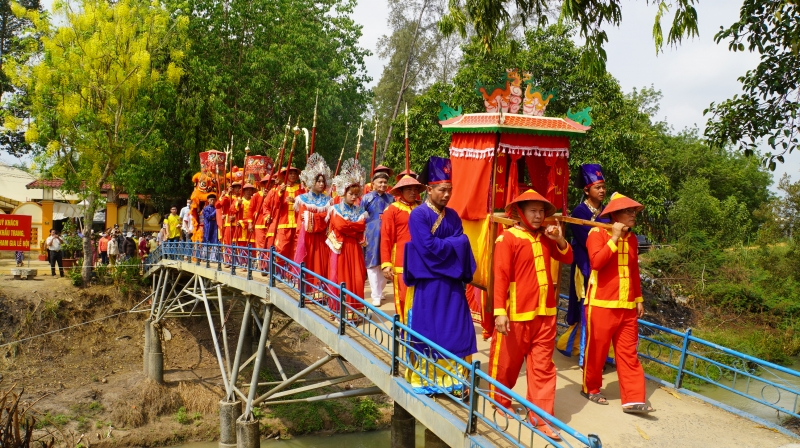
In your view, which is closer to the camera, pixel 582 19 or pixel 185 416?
pixel 582 19

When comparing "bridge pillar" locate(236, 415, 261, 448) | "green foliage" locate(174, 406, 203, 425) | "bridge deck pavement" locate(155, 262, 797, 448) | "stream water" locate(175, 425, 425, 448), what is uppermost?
"bridge deck pavement" locate(155, 262, 797, 448)

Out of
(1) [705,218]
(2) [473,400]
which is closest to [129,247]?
(2) [473,400]

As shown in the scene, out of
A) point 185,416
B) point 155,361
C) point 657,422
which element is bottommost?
point 185,416

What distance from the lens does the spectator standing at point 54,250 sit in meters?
17.4

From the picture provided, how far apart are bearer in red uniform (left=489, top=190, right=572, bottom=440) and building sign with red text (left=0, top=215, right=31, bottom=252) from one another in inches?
575

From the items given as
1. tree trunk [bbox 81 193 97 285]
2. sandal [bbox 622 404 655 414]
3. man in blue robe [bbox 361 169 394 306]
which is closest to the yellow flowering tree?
tree trunk [bbox 81 193 97 285]

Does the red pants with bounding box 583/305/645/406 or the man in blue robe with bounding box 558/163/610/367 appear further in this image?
the man in blue robe with bounding box 558/163/610/367

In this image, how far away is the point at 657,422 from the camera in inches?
186

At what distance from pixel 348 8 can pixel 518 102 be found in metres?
18.7

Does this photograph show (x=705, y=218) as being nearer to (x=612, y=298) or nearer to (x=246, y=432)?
(x=246, y=432)

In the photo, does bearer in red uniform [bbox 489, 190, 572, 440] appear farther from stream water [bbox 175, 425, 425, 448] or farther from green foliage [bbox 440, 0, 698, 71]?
stream water [bbox 175, 425, 425, 448]

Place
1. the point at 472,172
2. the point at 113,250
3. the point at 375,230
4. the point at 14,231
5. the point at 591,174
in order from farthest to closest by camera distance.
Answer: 1. the point at 113,250
2. the point at 14,231
3. the point at 375,230
4. the point at 472,172
5. the point at 591,174

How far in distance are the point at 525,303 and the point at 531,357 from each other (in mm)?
384

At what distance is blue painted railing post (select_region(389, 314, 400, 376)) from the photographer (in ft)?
16.7
